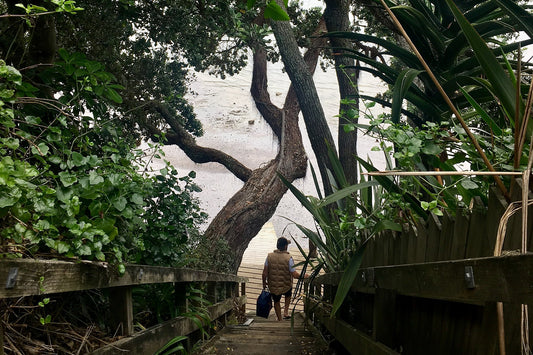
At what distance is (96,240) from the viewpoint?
201 cm

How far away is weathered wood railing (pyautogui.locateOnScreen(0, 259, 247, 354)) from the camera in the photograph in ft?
4.83

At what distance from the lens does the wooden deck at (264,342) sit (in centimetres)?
419

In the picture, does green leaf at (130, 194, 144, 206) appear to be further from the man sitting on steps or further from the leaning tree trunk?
the leaning tree trunk

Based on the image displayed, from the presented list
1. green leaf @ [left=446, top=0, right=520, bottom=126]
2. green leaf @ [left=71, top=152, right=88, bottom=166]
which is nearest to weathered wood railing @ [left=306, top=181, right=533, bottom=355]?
green leaf @ [left=446, top=0, right=520, bottom=126]

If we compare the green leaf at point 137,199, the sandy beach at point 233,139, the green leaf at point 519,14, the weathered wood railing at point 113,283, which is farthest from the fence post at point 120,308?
the sandy beach at point 233,139

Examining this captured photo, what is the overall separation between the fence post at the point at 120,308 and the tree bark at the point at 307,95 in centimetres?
552

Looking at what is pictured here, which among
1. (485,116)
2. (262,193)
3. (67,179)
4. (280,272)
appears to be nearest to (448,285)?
(485,116)

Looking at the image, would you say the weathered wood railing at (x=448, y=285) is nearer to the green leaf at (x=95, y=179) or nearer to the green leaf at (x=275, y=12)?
the green leaf at (x=275, y=12)

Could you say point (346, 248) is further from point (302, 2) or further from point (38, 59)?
point (302, 2)

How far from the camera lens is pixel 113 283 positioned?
2.21m

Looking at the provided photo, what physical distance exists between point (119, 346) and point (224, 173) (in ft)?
96.9

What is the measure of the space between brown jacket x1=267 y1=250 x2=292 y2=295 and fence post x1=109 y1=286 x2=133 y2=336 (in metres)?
5.73

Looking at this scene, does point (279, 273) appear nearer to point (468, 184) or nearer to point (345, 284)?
point (345, 284)

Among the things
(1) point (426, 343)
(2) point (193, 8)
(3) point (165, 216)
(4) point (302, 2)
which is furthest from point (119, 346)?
(4) point (302, 2)
